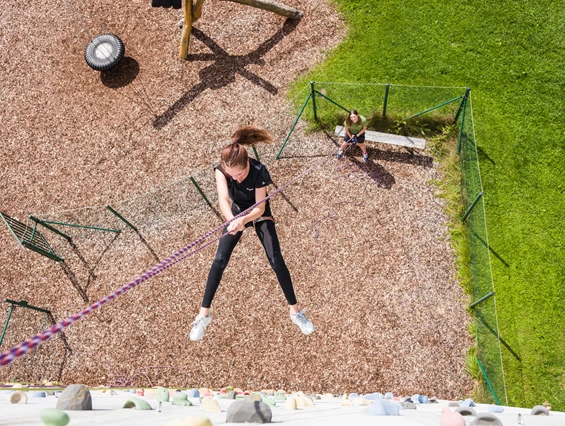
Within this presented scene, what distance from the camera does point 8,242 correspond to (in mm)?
7410

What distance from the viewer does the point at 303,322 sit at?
582cm

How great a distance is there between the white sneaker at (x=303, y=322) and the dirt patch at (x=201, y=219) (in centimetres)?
49

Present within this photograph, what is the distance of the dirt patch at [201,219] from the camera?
6.25 metres

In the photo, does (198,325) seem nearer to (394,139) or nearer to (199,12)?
(394,139)

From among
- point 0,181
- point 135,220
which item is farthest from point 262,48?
point 0,181

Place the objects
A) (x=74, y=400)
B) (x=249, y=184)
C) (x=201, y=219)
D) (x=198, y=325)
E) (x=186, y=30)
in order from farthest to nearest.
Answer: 1. (x=186, y=30)
2. (x=201, y=219)
3. (x=198, y=325)
4. (x=249, y=184)
5. (x=74, y=400)

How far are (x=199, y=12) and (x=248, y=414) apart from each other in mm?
7439

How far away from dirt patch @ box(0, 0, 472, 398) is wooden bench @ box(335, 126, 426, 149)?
0.20 metres

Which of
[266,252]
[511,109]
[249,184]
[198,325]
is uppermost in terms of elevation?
[511,109]

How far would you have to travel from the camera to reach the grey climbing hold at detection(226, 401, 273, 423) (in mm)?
2385

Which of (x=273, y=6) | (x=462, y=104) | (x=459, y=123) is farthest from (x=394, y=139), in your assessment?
(x=273, y=6)

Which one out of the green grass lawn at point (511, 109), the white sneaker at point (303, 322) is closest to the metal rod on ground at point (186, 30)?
the green grass lawn at point (511, 109)

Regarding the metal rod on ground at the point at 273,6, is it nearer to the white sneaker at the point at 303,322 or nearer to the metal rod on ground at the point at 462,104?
the metal rod on ground at the point at 462,104

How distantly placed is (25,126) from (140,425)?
7827 millimetres
